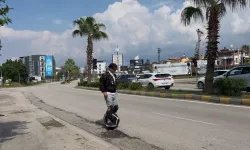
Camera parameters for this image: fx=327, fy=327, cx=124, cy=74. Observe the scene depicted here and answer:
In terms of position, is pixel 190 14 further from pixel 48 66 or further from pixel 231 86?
pixel 48 66

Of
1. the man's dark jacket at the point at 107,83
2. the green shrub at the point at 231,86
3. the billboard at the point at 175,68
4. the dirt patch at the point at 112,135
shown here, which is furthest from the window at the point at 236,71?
the billboard at the point at 175,68

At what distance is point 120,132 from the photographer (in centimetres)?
913

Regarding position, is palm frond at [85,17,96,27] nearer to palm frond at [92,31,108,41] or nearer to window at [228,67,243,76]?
palm frond at [92,31,108,41]

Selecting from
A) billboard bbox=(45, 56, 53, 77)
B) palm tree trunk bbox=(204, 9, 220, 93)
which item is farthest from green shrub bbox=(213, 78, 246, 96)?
billboard bbox=(45, 56, 53, 77)

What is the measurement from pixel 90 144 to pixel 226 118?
513 centimetres

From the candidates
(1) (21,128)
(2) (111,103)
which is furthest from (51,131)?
(2) (111,103)

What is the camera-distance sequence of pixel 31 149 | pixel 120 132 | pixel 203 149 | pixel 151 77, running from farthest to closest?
pixel 151 77
pixel 120 132
pixel 31 149
pixel 203 149

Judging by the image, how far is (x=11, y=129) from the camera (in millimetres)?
10008

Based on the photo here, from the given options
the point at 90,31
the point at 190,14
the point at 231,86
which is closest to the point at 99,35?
the point at 90,31

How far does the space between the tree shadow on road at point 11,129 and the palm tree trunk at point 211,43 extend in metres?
10.4

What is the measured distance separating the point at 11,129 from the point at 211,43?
11.7 meters

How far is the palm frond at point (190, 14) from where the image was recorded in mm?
18862

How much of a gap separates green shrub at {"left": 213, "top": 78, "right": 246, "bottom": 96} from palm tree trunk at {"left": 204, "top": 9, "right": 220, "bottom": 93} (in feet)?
2.95

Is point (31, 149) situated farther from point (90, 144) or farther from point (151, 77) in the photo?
point (151, 77)
